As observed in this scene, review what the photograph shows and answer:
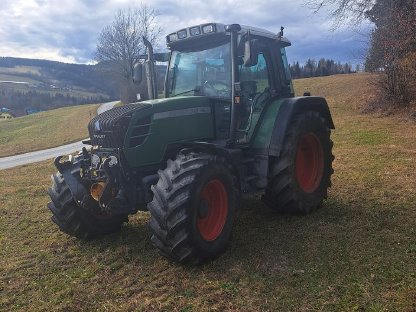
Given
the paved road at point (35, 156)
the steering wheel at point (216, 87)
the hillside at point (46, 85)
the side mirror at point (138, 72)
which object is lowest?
the paved road at point (35, 156)

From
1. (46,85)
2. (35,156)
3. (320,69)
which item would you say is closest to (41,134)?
(35,156)

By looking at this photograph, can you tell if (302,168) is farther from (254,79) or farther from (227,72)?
(227,72)

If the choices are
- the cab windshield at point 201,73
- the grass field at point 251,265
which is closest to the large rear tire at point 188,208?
the grass field at point 251,265

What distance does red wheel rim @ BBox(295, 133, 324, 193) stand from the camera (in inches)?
244

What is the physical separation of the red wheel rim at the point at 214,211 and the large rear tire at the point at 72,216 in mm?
1560

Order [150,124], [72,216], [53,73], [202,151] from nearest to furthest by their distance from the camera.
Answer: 1. [202,151]
2. [150,124]
3. [72,216]
4. [53,73]

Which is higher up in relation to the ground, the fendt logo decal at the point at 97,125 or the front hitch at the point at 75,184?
the fendt logo decal at the point at 97,125

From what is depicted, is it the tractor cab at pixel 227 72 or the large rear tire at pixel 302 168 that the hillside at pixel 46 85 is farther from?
the large rear tire at pixel 302 168

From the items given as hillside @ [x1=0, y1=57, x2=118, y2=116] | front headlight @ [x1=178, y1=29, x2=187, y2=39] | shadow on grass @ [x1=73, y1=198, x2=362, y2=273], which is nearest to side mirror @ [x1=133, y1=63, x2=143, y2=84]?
front headlight @ [x1=178, y1=29, x2=187, y2=39]

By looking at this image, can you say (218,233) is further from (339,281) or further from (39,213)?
(39,213)

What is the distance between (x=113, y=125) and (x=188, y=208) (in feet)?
4.56

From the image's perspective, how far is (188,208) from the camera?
161 inches

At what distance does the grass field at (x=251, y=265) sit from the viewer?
372cm

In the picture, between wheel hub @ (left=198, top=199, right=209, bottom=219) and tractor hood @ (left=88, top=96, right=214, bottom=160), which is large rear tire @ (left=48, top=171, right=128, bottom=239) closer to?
tractor hood @ (left=88, top=96, right=214, bottom=160)
